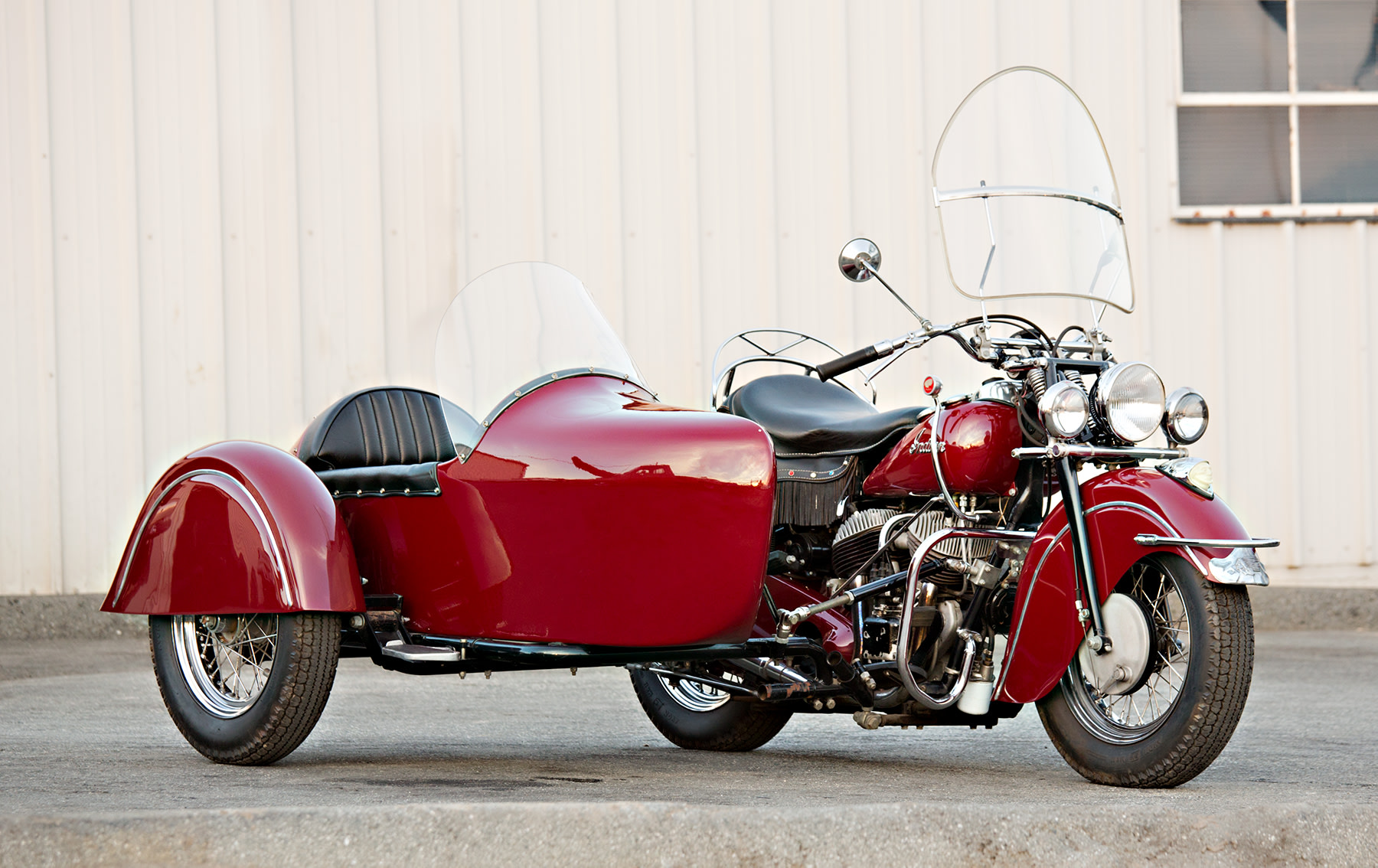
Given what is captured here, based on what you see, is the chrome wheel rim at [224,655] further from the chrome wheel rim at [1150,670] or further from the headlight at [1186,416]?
the headlight at [1186,416]

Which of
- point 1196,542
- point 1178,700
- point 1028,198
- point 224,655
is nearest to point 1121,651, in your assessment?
point 1178,700

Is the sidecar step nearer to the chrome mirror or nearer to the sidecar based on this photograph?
the sidecar

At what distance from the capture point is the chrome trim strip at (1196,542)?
3893mm

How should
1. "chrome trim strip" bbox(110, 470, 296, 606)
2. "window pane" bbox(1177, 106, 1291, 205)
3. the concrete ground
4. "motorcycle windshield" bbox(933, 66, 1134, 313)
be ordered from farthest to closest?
"window pane" bbox(1177, 106, 1291, 205) < "motorcycle windshield" bbox(933, 66, 1134, 313) < "chrome trim strip" bbox(110, 470, 296, 606) < the concrete ground

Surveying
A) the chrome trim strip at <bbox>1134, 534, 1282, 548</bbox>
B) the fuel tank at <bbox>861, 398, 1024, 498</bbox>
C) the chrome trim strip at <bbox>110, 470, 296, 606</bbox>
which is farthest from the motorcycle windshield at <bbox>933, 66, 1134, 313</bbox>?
the chrome trim strip at <bbox>110, 470, 296, 606</bbox>

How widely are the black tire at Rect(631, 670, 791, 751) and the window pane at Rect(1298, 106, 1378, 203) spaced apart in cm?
644

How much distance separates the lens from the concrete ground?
132 inches

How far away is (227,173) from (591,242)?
2.26m

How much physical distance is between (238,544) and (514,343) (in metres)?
1.03

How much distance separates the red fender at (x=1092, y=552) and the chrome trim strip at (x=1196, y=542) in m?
0.02

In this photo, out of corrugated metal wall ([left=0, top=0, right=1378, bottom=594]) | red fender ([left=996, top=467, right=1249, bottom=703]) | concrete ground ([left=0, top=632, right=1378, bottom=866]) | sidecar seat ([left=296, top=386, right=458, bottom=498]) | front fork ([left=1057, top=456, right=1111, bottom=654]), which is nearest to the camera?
concrete ground ([left=0, top=632, right=1378, bottom=866])

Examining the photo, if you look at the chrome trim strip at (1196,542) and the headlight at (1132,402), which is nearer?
the chrome trim strip at (1196,542)

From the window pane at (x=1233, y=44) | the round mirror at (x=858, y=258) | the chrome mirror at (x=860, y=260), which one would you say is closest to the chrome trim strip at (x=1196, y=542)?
the chrome mirror at (x=860, y=260)

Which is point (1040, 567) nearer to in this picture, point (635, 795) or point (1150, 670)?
point (1150, 670)
